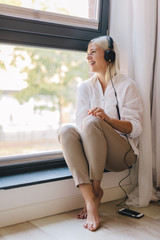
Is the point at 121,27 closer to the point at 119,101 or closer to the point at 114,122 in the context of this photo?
the point at 119,101

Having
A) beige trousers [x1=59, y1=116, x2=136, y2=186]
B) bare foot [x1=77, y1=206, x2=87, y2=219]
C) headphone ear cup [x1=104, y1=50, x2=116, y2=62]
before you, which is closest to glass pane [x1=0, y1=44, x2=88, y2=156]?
headphone ear cup [x1=104, y1=50, x2=116, y2=62]

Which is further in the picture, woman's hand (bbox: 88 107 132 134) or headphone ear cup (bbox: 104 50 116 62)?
headphone ear cup (bbox: 104 50 116 62)

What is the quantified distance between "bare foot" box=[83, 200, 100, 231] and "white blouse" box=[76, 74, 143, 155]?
0.49m

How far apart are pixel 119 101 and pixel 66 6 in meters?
0.80

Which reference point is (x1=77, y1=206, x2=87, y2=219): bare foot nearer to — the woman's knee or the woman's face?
the woman's knee

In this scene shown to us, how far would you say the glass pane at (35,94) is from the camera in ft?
A: 6.84

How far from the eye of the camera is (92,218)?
1.67 meters

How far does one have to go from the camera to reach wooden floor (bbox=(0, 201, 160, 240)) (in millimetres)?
1544

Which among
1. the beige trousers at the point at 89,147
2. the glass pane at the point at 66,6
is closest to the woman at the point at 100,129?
the beige trousers at the point at 89,147

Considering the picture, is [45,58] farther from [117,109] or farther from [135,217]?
[135,217]

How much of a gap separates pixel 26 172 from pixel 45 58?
2.72 ft

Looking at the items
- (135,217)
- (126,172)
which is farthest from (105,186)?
(135,217)

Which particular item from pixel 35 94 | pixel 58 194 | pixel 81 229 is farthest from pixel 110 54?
pixel 81 229

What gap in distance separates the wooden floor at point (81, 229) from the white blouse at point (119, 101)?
0.45 m
